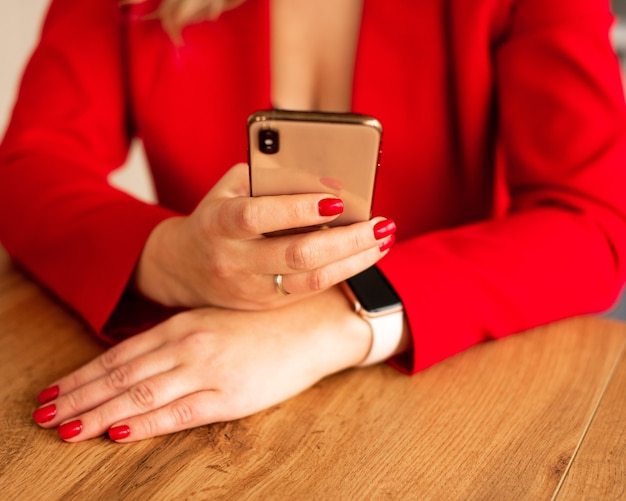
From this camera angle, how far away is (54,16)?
0.92 meters

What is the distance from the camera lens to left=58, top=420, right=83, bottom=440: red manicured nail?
1.60ft

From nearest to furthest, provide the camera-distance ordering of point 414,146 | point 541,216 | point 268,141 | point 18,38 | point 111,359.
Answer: point 268,141 < point 111,359 < point 541,216 < point 414,146 < point 18,38

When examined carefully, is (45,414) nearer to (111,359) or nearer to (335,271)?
(111,359)

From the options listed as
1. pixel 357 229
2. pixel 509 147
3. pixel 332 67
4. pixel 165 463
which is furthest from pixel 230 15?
pixel 165 463

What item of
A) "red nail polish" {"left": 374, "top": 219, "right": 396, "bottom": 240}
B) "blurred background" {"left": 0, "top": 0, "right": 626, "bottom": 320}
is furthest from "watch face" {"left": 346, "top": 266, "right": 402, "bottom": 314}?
"blurred background" {"left": 0, "top": 0, "right": 626, "bottom": 320}

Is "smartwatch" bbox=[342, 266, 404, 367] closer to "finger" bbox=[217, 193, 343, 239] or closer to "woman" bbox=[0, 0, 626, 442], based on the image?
"woman" bbox=[0, 0, 626, 442]

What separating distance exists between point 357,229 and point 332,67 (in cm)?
44

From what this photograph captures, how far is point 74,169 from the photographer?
774 millimetres

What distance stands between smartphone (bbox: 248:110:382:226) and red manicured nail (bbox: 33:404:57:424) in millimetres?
226

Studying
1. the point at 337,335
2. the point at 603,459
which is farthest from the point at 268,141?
the point at 603,459

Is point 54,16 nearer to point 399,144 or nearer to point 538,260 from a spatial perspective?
point 399,144

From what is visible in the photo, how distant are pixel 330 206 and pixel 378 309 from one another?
0.47 ft

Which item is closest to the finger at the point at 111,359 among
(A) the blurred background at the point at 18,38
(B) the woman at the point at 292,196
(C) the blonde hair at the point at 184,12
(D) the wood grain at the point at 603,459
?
(B) the woman at the point at 292,196

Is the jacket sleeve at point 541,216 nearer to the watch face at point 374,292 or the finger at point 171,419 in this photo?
the watch face at point 374,292
